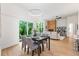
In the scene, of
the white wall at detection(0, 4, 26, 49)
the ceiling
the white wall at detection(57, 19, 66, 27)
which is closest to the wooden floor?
the white wall at detection(0, 4, 26, 49)

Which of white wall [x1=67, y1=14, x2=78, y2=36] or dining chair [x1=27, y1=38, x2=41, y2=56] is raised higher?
white wall [x1=67, y1=14, x2=78, y2=36]

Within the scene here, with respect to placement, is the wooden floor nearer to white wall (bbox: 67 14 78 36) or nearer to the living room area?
the living room area

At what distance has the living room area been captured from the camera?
254 centimetres

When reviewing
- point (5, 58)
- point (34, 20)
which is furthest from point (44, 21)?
point (5, 58)

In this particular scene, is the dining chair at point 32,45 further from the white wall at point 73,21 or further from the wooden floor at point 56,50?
the white wall at point 73,21

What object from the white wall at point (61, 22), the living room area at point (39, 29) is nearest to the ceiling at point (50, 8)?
the living room area at point (39, 29)

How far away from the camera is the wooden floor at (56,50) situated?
2.55 metres

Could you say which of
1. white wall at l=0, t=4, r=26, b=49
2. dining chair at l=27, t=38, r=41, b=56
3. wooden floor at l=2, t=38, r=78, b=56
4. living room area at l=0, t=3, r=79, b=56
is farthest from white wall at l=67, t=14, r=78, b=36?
white wall at l=0, t=4, r=26, b=49

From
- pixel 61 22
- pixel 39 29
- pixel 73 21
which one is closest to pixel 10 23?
pixel 39 29

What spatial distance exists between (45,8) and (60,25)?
0.47m

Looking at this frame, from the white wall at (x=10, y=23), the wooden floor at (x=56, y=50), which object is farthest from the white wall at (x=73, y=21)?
the white wall at (x=10, y=23)

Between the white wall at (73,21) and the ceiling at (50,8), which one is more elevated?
the ceiling at (50,8)

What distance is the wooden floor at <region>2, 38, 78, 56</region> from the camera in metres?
2.55

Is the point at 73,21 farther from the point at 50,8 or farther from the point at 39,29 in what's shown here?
the point at 39,29
